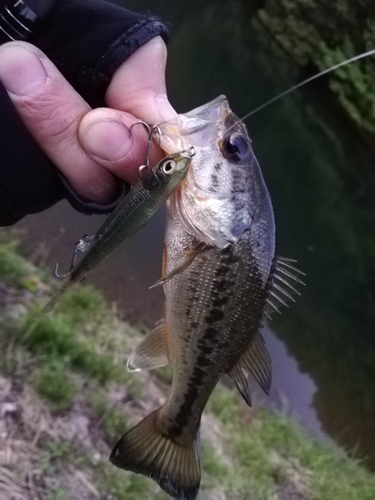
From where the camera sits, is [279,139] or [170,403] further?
[279,139]

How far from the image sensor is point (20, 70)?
168 centimetres

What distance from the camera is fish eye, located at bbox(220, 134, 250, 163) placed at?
6.67 feet

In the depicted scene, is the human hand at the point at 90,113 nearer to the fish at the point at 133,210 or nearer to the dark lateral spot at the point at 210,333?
the fish at the point at 133,210

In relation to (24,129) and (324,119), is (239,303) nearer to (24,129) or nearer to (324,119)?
(24,129)

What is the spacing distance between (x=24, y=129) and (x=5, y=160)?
5.0 inches

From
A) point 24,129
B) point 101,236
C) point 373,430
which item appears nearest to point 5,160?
point 24,129

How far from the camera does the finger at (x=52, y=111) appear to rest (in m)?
1.68

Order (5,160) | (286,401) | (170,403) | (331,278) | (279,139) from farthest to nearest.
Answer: (279,139), (331,278), (286,401), (170,403), (5,160)

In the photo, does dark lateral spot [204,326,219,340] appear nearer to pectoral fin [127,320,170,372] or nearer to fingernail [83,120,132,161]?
pectoral fin [127,320,170,372]

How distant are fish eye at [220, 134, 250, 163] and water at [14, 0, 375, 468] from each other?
3849mm

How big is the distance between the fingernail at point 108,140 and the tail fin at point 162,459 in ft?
4.42

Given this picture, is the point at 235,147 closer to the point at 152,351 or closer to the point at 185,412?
the point at 152,351

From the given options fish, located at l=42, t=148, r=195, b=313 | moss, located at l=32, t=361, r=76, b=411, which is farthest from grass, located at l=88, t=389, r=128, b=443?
fish, located at l=42, t=148, r=195, b=313

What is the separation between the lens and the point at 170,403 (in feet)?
8.23
